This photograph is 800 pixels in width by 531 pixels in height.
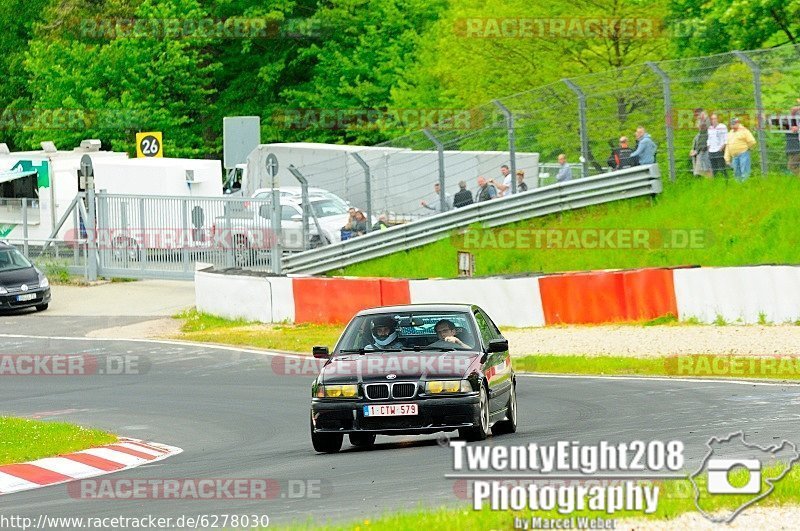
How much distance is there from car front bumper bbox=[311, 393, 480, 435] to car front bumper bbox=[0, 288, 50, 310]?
2125cm

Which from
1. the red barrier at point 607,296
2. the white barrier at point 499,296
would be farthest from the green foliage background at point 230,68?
the red barrier at point 607,296

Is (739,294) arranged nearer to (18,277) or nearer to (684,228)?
(684,228)

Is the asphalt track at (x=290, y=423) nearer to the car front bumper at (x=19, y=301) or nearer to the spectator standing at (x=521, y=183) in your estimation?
the spectator standing at (x=521, y=183)

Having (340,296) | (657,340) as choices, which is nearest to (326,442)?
(657,340)

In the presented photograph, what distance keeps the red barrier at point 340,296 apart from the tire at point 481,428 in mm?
12993

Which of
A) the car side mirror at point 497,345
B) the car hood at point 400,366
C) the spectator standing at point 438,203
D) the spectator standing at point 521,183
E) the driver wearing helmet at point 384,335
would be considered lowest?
the car hood at point 400,366

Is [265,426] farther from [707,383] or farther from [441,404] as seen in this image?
[707,383]

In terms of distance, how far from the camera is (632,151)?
28.3 m

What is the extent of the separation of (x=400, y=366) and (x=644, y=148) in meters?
15.5

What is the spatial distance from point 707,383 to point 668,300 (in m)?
5.77

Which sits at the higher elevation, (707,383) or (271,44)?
(271,44)

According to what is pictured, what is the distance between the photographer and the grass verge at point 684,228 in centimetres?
2623

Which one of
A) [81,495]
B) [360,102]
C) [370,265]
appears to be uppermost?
[360,102]

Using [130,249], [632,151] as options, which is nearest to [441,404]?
[632,151]
